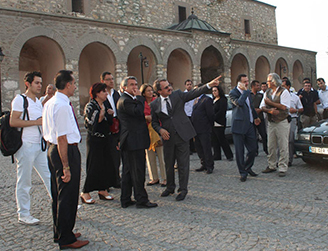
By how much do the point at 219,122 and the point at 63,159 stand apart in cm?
523

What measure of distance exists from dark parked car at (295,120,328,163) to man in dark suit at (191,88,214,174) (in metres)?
1.89

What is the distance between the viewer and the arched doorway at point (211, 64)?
2035cm

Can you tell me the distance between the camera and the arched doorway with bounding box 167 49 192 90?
1883 cm

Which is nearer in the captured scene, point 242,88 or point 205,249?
point 205,249

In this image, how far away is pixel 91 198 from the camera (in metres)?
5.02

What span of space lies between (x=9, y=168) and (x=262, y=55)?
20238 mm

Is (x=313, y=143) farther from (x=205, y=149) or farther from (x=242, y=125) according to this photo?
(x=205, y=149)

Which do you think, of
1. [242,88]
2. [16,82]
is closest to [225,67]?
[16,82]

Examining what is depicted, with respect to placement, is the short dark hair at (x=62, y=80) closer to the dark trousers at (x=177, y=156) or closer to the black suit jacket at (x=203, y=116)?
the dark trousers at (x=177, y=156)

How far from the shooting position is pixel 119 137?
16.6 ft

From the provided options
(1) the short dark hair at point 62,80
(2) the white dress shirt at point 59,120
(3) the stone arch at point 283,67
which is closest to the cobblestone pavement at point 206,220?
(2) the white dress shirt at point 59,120

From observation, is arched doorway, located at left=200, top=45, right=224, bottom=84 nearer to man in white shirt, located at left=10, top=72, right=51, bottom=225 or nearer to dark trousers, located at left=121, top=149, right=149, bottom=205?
dark trousers, located at left=121, top=149, right=149, bottom=205

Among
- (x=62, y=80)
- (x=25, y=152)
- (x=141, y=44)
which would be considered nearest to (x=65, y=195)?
(x=25, y=152)

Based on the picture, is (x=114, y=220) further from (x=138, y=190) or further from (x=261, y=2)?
(x=261, y=2)
